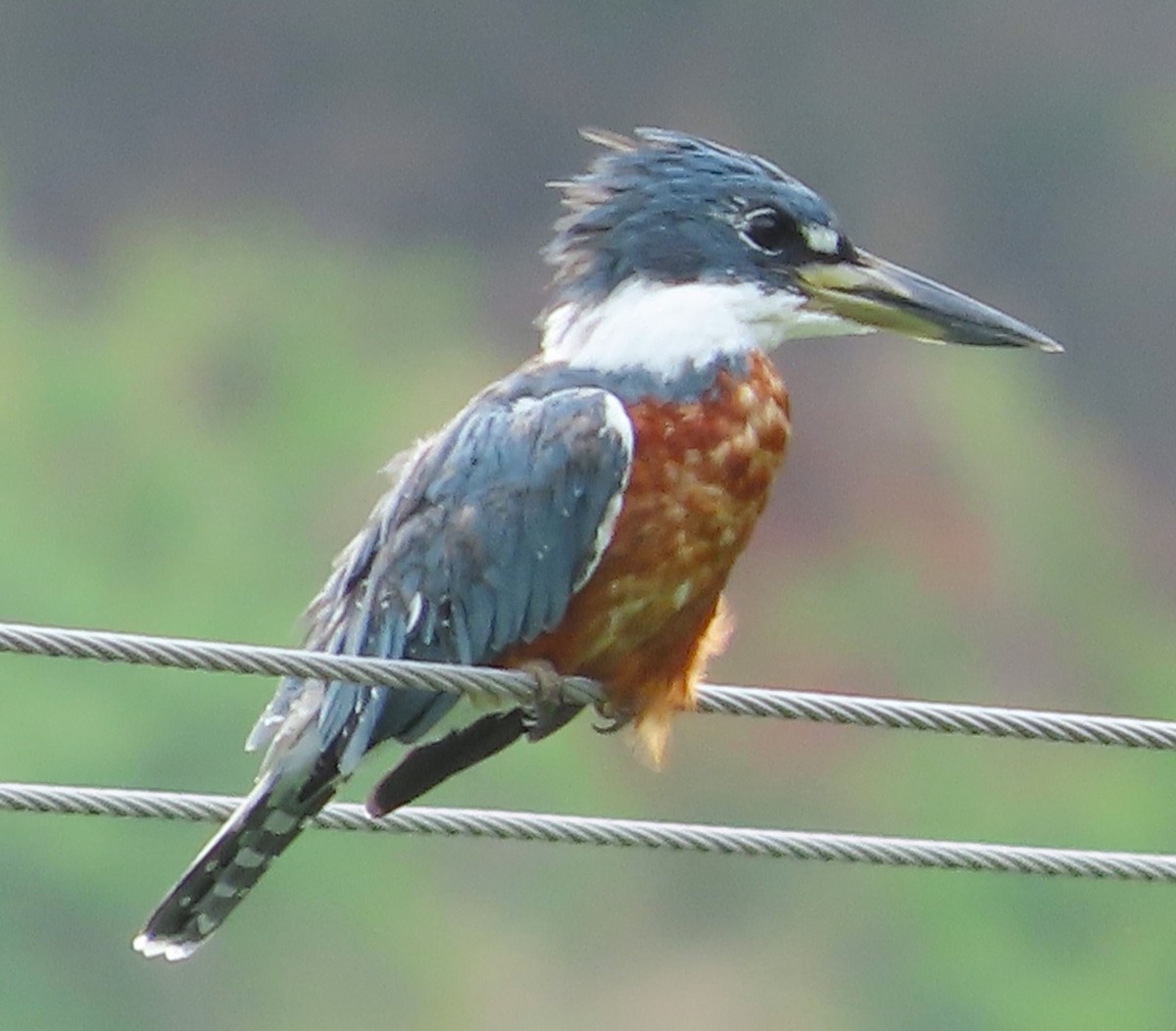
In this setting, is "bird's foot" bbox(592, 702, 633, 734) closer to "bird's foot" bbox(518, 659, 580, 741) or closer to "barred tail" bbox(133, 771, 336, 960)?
"bird's foot" bbox(518, 659, 580, 741)

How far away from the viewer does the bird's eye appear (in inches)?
84.6

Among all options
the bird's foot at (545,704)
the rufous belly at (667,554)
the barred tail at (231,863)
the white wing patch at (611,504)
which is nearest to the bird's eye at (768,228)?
the rufous belly at (667,554)

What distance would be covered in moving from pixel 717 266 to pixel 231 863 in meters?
0.68

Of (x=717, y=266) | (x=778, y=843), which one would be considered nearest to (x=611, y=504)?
(x=717, y=266)

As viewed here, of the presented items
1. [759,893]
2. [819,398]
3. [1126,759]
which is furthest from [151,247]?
[1126,759]

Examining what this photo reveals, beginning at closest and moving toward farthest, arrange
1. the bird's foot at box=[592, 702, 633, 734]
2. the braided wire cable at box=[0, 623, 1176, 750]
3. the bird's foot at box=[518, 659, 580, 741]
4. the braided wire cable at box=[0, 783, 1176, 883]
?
the braided wire cable at box=[0, 623, 1176, 750]
the braided wire cable at box=[0, 783, 1176, 883]
the bird's foot at box=[518, 659, 580, 741]
the bird's foot at box=[592, 702, 633, 734]

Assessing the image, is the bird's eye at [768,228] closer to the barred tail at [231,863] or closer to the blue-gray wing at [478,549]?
the blue-gray wing at [478,549]

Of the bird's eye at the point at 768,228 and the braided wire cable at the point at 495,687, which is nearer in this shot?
the braided wire cable at the point at 495,687

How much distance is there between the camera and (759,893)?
15.8ft

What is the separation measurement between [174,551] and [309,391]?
0.47 meters

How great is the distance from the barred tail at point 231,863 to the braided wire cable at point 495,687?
0.30m

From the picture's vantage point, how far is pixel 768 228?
215 cm

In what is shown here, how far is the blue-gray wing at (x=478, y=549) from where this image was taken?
1991 mm

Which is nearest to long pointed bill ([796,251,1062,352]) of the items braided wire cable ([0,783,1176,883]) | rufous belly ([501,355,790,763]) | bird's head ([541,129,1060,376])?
bird's head ([541,129,1060,376])
